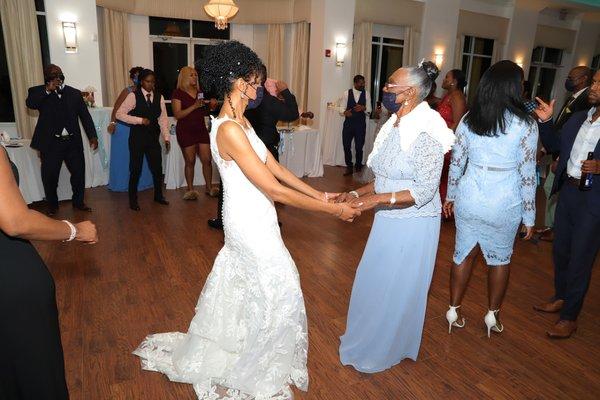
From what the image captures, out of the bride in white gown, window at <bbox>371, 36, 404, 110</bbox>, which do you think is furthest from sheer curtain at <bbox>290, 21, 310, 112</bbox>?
the bride in white gown

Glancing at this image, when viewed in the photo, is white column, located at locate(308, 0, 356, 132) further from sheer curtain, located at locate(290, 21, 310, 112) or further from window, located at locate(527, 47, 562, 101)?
window, located at locate(527, 47, 562, 101)

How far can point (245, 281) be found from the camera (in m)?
2.16

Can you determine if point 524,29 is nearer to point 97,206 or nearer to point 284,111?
point 284,111

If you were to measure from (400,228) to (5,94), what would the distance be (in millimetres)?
7890

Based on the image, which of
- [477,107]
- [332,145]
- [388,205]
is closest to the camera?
[388,205]

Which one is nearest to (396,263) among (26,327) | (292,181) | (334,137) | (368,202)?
(368,202)

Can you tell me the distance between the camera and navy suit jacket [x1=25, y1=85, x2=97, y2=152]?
4.86 meters

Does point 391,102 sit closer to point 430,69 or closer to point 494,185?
point 430,69

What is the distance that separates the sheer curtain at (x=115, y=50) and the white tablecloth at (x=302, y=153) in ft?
13.5

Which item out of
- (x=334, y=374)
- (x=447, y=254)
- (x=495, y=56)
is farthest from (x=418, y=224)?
(x=495, y=56)

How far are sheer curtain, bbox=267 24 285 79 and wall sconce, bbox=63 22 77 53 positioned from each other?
184 inches

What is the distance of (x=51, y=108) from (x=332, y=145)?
544 cm

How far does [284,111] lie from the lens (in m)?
4.49

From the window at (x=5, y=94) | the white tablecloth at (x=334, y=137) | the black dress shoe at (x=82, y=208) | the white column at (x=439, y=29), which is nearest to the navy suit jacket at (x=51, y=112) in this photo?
the black dress shoe at (x=82, y=208)
